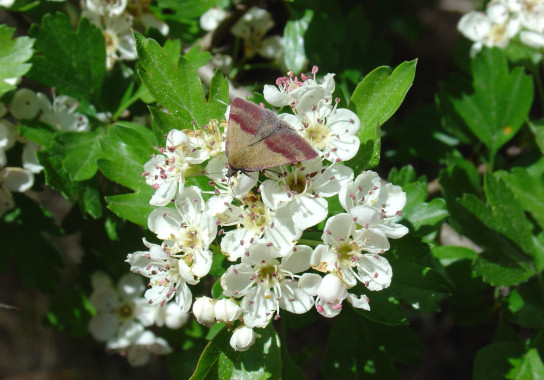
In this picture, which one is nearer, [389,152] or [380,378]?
[380,378]

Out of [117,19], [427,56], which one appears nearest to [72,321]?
[117,19]

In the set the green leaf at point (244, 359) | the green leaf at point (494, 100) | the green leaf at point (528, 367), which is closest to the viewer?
the green leaf at point (244, 359)

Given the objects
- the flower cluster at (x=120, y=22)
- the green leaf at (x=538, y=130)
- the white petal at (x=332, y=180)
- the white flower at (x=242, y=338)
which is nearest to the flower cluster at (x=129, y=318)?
the white flower at (x=242, y=338)

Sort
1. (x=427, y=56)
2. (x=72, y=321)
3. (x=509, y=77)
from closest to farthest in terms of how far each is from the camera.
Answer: (x=509, y=77), (x=72, y=321), (x=427, y=56)

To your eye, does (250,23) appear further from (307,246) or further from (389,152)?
(307,246)

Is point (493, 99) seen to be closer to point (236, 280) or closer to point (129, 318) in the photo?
point (236, 280)

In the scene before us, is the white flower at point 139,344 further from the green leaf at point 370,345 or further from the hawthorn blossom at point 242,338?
the hawthorn blossom at point 242,338
